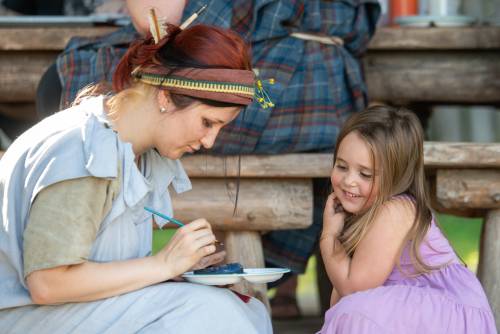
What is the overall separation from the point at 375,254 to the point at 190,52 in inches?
35.1

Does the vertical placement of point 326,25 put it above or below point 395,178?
above

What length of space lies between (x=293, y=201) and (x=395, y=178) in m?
0.57

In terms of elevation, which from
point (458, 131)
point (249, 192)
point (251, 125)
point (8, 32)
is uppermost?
point (8, 32)

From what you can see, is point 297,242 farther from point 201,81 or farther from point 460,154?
point 201,81

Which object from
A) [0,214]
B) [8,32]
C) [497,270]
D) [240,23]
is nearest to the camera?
[0,214]

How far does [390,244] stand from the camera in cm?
299

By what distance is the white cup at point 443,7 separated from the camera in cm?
451

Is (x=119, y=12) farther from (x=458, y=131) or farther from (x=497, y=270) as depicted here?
(x=458, y=131)

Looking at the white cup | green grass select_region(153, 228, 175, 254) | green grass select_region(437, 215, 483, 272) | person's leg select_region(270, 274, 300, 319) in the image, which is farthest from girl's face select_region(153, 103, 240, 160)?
green grass select_region(153, 228, 175, 254)

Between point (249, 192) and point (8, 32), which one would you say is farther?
point (8, 32)

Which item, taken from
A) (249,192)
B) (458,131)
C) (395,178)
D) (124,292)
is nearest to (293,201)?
(249,192)

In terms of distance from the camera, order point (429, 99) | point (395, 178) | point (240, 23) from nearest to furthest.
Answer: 1. point (395, 178)
2. point (240, 23)
3. point (429, 99)

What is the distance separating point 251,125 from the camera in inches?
141

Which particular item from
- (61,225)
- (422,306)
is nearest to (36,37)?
(61,225)
